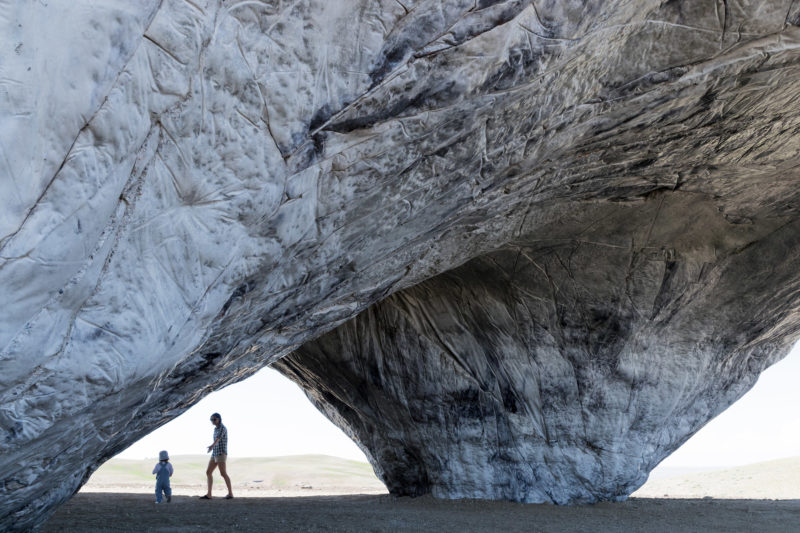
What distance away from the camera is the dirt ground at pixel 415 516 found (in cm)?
550

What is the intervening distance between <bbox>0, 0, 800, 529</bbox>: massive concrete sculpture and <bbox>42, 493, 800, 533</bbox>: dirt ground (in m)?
0.65

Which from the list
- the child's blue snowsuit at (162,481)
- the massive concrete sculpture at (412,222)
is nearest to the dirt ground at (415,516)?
the child's blue snowsuit at (162,481)

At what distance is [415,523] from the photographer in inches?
231

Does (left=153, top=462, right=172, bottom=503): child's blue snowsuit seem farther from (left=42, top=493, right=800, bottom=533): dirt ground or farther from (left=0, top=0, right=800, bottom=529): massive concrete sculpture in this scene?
(left=0, top=0, right=800, bottom=529): massive concrete sculpture

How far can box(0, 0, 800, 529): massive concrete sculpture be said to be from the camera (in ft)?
10.1

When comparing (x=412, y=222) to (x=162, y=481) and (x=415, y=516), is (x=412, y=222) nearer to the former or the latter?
(x=415, y=516)

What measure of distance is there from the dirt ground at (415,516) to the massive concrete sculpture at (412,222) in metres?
0.65

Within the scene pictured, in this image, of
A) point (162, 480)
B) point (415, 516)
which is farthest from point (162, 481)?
point (415, 516)

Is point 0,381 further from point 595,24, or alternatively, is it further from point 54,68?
point 595,24

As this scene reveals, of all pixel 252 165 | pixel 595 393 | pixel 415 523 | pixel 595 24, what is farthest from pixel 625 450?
pixel 252 165

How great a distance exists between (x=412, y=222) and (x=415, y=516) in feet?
9.80

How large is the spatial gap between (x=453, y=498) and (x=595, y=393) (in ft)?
6.74

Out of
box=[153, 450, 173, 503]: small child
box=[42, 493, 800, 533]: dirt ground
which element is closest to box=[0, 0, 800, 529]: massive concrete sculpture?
box=[42, 493, 800, 533]: dirt ground

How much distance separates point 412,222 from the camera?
4.96 meters
